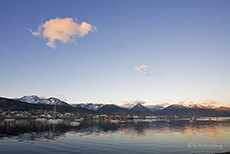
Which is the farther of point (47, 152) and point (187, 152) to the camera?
point (187, 152)

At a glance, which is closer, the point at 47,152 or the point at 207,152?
the point at 47,152

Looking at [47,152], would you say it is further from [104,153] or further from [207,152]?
[207,152]

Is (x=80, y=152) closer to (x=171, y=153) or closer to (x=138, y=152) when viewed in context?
(x=138, y=152)

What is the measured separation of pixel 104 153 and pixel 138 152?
7.72 metres

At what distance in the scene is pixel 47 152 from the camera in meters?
36.1

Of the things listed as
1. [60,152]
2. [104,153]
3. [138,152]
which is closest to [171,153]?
[138,152]

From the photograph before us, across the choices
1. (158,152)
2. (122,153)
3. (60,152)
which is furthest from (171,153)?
(60,152)

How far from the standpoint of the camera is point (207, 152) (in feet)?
127

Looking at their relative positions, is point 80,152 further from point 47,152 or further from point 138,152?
point 138,152

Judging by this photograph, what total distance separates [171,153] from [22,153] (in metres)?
31.6

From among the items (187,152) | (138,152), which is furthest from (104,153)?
(187,152)

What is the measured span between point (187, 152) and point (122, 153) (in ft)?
48.7

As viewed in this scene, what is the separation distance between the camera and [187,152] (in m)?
38.7

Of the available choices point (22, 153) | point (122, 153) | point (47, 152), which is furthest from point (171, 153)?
point (22, 153)
